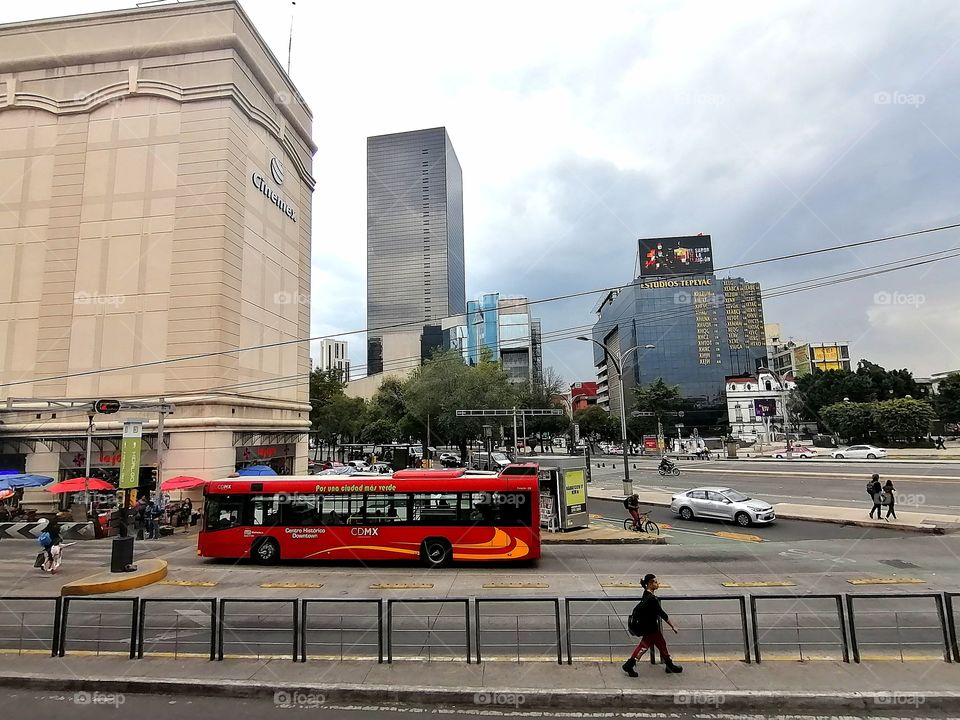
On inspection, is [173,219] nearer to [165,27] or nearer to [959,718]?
[165,27]

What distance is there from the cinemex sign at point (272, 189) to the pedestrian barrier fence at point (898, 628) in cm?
3374

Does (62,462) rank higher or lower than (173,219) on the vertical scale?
lower

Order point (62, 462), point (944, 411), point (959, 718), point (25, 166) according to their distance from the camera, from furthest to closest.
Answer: point (944, 411) < point (25, 166) < point (62, 462) < point (959, 718)

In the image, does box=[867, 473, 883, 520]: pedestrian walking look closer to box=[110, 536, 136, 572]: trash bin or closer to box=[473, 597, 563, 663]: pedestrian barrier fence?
box=[473, 597, 563, 663]: pedestrian barrier fence

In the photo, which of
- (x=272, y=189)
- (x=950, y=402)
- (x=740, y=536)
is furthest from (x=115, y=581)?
(x=950, y=402)

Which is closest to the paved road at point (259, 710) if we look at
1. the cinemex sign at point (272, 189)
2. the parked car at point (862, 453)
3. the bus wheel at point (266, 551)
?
the bus wheel at point (266, 551)

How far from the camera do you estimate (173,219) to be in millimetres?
28922

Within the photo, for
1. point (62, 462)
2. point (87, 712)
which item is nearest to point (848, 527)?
point (87, 712)

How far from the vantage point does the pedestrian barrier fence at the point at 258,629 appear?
26.7 feet

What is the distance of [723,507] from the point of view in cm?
2200

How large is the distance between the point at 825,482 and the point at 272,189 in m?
38.7

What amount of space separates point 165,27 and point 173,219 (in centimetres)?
1096

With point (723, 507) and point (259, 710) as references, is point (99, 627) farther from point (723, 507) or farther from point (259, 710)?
point (723, 507)

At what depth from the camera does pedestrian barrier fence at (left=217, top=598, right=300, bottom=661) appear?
8.13m
